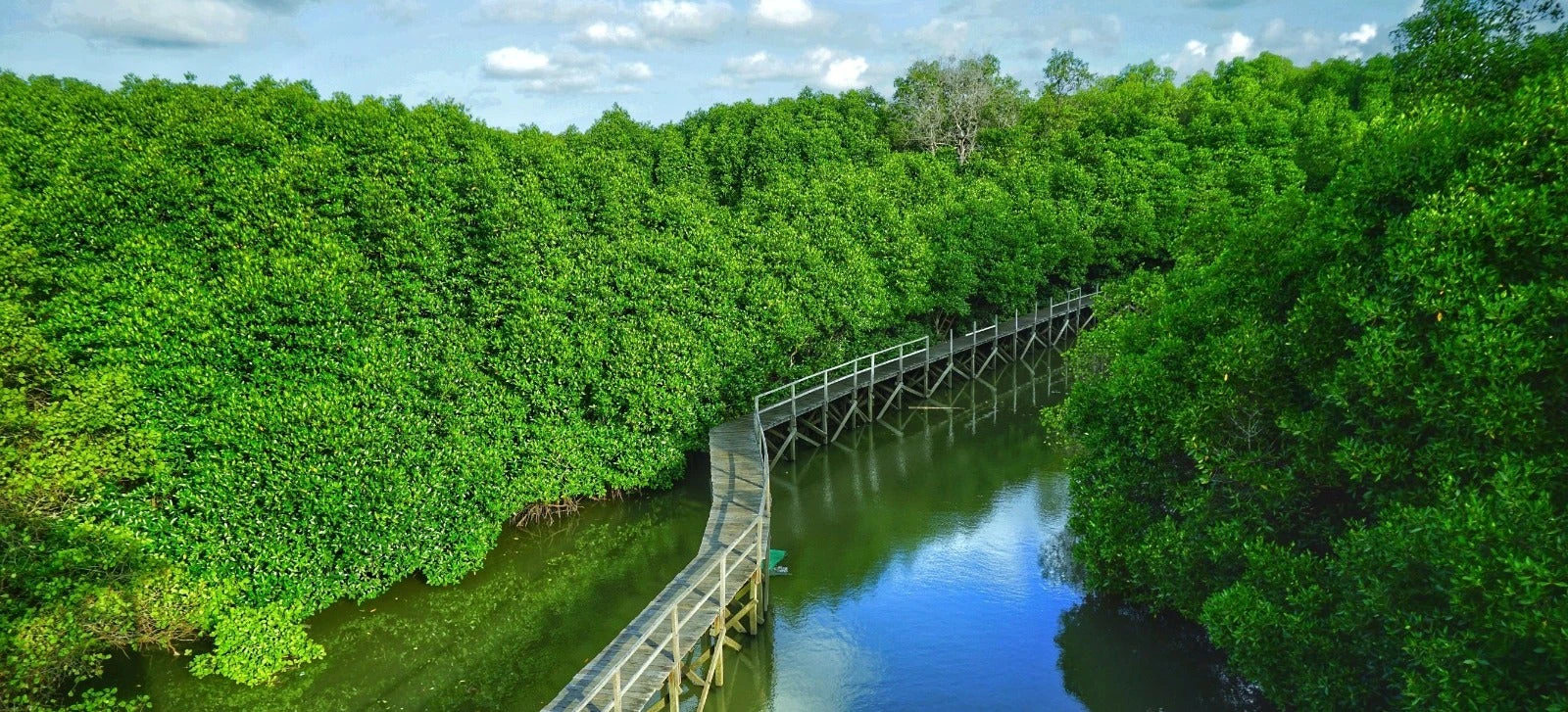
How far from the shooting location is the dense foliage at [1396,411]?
8.01 metres

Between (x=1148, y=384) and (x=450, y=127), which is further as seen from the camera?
(x=450, y=127)

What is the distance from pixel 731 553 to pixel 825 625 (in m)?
2.46

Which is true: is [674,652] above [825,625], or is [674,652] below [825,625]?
above

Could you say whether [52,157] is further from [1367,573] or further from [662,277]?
[1367,573]

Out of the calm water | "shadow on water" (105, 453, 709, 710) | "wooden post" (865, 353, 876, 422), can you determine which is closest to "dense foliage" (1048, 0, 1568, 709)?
the calm water

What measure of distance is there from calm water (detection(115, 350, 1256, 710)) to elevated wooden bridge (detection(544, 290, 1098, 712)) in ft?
2.71

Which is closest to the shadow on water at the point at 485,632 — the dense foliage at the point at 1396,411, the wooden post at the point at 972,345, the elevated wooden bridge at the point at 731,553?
the elevated wooden bridge at the point at 731,553

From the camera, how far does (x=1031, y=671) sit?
14844 mm

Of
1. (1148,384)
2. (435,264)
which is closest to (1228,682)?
(1148,384)

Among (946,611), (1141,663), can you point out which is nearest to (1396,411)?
(1141,663)

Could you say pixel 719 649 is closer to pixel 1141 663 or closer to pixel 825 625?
pixel 825 625

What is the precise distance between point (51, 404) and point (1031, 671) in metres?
15.2

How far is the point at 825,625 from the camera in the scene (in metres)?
16.6

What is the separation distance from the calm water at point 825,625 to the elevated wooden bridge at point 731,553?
83cm
